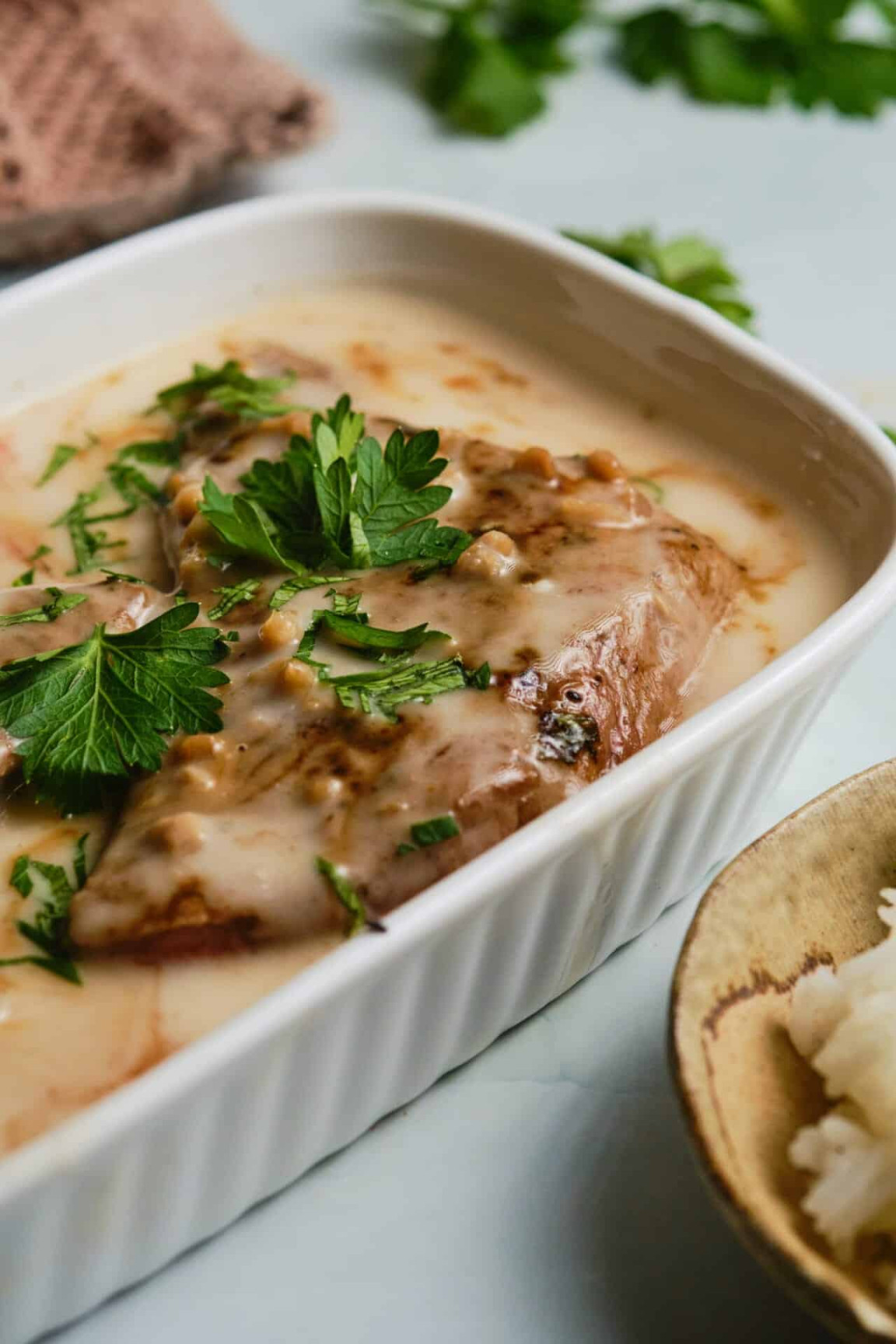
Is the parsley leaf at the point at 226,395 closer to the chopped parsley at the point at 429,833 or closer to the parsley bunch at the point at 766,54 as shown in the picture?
the chopped parsley at the point at 429,833

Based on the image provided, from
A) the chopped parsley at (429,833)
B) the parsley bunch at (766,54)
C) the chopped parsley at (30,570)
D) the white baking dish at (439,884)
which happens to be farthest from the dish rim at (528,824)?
the parsley bunch at (766,54)

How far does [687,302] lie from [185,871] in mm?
1809

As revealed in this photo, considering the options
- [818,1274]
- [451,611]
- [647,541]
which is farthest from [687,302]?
[818,1274]

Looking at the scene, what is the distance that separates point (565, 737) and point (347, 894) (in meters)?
0.47

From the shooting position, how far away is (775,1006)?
2.45 meters

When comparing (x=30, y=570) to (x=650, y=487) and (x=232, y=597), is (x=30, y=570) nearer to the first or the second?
(x=232, y=597)

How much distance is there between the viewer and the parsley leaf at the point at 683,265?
154 inches

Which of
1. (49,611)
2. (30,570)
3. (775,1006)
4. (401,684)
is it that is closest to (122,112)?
(30,570)

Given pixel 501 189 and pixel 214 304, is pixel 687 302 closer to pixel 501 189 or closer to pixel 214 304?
pixel 214 304

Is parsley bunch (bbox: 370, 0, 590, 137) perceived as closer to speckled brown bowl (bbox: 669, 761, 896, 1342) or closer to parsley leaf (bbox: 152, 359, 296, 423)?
parsley leaf (bbox: 152, 359, 296, 423)

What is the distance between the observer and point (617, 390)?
363cm

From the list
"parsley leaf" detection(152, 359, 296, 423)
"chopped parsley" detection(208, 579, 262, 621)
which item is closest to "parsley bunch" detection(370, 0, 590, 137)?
"parsley leaf" detection(152, 359, 296, 423)

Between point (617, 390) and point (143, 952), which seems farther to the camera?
point (617, 390)

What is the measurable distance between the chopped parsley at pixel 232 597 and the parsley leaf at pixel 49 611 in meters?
0.24
